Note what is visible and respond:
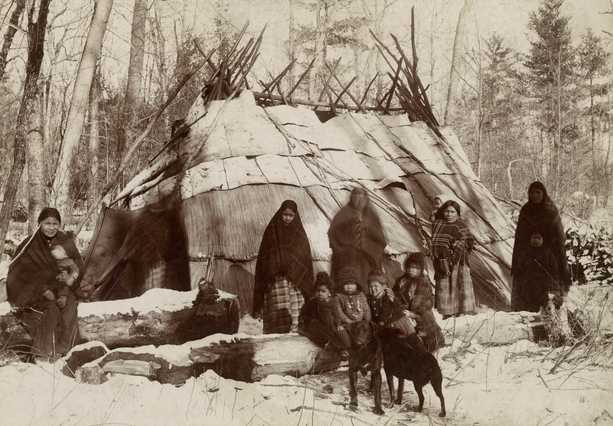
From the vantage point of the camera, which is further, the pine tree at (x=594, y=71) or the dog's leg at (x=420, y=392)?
the pine tree at (x=594, y=71)

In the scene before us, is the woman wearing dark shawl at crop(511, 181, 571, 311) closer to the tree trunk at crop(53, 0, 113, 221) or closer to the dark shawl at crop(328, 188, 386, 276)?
the dark shawl at crop(328, 188, 386, 276)

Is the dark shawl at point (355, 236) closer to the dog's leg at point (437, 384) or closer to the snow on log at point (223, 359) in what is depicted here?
the snow on log at point (223, 359)

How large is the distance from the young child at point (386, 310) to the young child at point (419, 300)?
7.8 inches

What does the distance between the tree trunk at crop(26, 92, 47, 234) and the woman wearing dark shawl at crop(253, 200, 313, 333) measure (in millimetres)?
2367

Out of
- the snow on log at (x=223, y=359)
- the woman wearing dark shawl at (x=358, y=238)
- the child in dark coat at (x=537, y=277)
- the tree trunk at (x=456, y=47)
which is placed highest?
the tree trunk at (x=456, y=47)

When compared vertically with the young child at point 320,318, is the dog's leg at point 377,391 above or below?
below

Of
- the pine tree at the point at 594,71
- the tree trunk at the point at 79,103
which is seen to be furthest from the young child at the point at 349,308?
the pine tree at the point at 594,71

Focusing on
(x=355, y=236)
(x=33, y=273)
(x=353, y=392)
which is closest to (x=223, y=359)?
(x=353, y=392)

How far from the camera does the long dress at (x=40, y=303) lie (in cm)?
391

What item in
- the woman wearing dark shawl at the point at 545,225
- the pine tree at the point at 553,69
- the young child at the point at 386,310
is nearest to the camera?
the young child at the point at 386,310

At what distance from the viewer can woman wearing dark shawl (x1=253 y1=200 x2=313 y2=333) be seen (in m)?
4.61

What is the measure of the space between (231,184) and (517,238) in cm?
281

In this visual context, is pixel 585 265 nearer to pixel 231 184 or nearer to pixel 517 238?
pixel 517 238

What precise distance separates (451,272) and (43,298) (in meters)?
3.48
